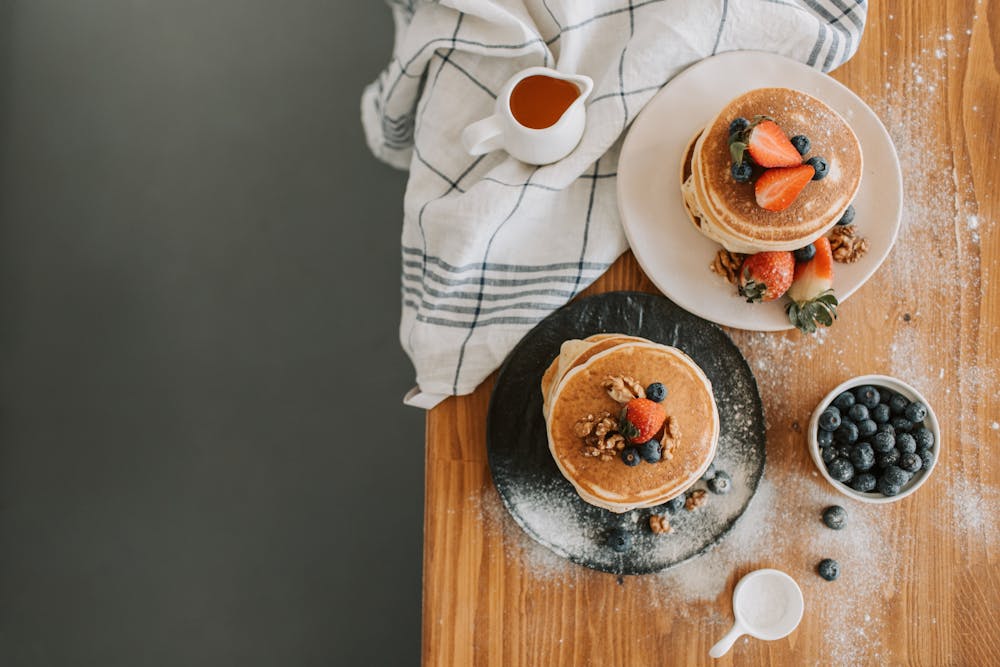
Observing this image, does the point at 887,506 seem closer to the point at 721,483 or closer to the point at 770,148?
the point at 721,483

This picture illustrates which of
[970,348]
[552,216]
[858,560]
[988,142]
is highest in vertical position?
[988,142]

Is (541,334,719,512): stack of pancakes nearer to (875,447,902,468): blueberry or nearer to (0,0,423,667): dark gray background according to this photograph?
(875,447,902,468): blueberry

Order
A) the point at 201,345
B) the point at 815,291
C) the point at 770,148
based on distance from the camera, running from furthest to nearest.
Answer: the point at 201,345, the point at 815,291, the point at 770,148

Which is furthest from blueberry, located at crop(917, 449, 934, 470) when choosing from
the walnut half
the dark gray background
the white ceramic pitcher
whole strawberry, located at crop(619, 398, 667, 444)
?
the dark gray background

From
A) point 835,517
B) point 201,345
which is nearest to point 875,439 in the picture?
point 835,517

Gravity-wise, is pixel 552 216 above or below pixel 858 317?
above

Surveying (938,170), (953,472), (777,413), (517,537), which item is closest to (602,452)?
(517,537)

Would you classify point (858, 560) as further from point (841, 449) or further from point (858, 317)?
point (858, 317)

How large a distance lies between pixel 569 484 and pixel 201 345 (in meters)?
1.21

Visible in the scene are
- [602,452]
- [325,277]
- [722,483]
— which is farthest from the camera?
[325,277]

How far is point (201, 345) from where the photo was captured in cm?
197

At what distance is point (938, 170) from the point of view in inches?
50.2

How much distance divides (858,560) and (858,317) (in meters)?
0.40

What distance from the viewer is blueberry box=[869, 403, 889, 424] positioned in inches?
46.5
